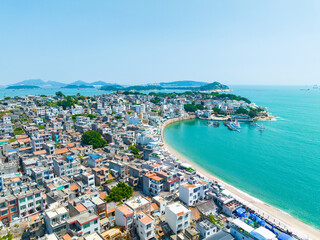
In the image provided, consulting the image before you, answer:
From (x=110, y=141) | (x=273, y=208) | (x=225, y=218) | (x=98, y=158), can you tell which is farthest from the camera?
(x=110, y=141)

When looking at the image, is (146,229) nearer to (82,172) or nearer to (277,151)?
(82,172)

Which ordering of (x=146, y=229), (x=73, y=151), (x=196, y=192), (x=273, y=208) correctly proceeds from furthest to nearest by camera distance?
(x=73, y=151)
(x=273, y=208)
(x=196, y=192)
(x=146, y=229)

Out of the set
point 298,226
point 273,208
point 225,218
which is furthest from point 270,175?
point 225,218

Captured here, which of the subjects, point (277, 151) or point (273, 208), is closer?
point (273, 208)

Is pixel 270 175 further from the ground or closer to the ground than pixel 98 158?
closer to the ground

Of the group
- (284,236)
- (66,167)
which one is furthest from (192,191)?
(66,167)

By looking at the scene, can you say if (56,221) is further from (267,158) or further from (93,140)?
(267,158)

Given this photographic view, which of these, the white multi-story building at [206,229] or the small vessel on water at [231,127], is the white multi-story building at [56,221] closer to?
the white multi-story building at [206,229]
